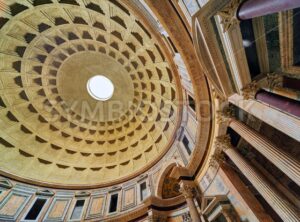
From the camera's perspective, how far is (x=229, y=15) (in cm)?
460

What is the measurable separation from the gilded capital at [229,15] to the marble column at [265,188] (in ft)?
16.5

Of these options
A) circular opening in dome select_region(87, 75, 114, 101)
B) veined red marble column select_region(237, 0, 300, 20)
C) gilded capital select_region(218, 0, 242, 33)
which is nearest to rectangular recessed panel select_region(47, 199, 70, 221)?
circular opening in dome select_region(87, 75, 114, 101)

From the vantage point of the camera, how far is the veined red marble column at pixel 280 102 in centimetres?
445

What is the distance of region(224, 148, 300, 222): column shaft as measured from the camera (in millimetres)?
4346

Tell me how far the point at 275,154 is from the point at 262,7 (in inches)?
164

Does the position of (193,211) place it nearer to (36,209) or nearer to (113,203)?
(113,203)

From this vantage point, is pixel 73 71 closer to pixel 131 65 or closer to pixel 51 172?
pixel 131 65

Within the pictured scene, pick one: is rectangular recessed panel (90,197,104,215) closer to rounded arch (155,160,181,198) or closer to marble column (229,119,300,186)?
rounded arch (155,160,181,198)

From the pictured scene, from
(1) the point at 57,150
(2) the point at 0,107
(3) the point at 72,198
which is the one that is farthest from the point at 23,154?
(3) the point at 72,198

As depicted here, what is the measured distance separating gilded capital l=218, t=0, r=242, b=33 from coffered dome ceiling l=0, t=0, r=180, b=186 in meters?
6.06

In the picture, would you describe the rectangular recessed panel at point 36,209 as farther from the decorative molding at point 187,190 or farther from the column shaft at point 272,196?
the column shaft at point 272,196

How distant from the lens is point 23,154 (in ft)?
53.2

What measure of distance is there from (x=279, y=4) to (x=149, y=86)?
1250 centimetres

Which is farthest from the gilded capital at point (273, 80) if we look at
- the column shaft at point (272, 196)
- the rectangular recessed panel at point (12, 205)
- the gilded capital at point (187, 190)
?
the rectangular recessed panel at point (12, 205)
